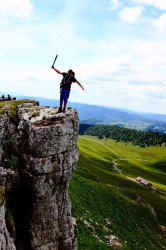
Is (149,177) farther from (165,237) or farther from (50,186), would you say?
(50,186)

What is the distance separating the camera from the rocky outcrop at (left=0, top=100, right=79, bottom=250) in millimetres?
27219

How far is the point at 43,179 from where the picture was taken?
27625mm

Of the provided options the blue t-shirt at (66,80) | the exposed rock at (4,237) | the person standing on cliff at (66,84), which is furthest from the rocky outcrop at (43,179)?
the exposed rock at (4,237)

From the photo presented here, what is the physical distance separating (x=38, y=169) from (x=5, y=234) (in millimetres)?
6208

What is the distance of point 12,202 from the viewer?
2889 cm

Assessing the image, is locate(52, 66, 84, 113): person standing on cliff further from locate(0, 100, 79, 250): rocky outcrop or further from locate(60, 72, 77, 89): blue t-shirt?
locate(0, 100, 79, 250): rocky outcrop

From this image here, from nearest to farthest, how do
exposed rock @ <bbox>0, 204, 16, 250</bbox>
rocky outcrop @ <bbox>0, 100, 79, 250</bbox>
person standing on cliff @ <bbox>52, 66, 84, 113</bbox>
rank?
exposed rock @ <bbox>0, 204, 16, 250</bbox>, rocky outcrop @ <bbox>0, 100, 79, 250</bbox>, person standing on cliff @ <bbox>52, 66, 84, 113</bbox>

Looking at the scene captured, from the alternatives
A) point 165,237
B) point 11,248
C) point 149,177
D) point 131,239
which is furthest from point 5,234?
point 149,177

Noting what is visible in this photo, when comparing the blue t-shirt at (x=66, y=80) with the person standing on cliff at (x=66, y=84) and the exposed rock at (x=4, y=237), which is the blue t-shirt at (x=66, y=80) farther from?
the exposed rock at (x=4, y=237)

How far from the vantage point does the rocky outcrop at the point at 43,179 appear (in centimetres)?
2722

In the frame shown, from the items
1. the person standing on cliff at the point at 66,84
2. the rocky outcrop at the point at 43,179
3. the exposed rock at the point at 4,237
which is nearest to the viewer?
the exposed rock at the point at 4,237

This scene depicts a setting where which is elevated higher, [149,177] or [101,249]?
[101,249]

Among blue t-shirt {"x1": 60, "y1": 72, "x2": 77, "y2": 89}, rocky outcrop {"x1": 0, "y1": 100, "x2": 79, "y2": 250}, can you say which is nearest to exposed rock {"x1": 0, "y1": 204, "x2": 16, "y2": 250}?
rocky outcrop {"x1": 0, "y1": 100, "x2": 79, "y2": 250}

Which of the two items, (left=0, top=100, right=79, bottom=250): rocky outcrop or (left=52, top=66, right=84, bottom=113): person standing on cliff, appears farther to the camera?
(left=52, top=66, right=84, bottom=113): person standing on cliff
